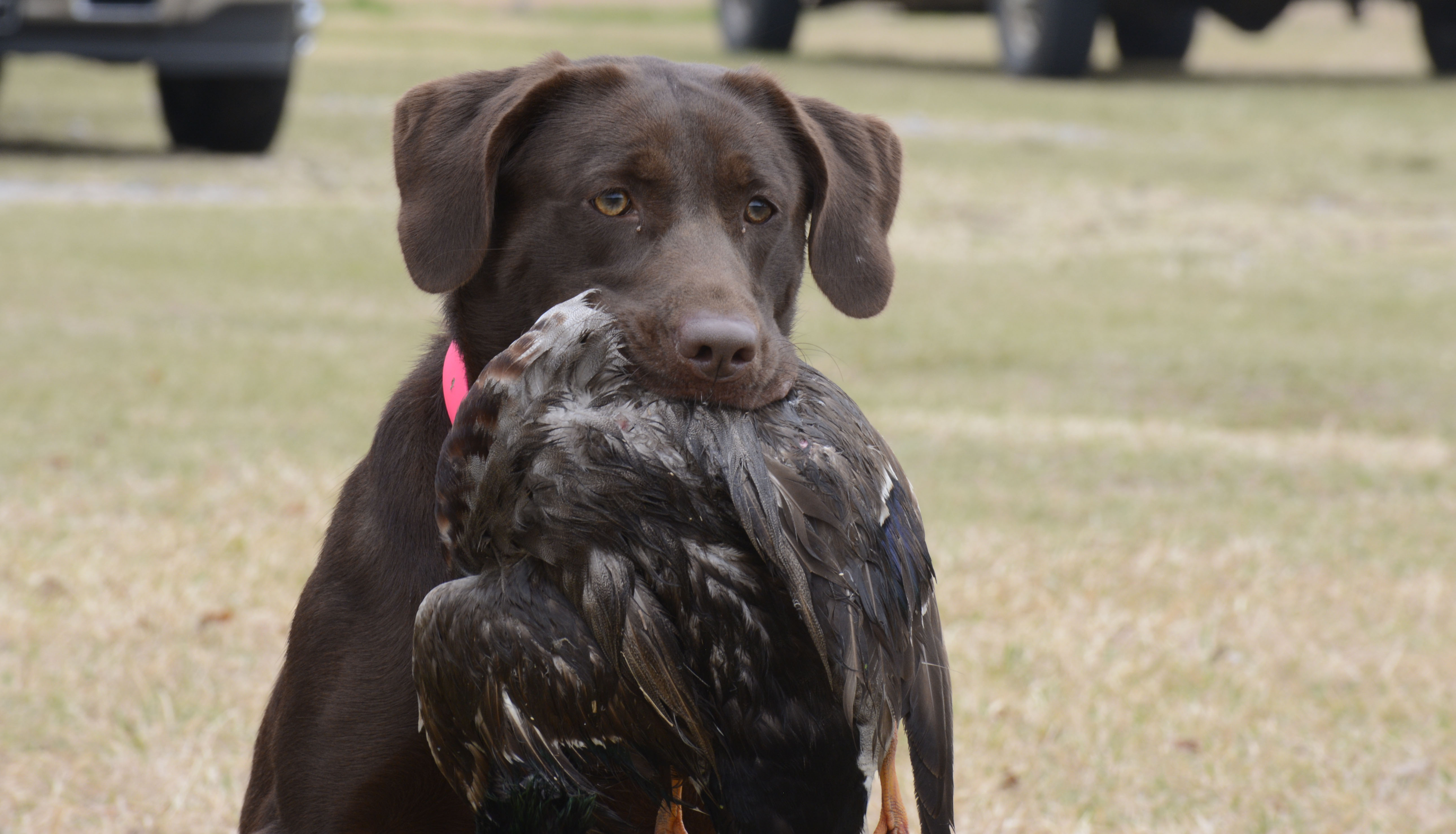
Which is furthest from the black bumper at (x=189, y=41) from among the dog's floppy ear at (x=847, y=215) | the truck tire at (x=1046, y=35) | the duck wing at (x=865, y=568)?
the duck wing at (x=865, y=568)

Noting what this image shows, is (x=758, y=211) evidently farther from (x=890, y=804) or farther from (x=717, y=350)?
(x=890, y=804)

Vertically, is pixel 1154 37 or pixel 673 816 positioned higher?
pixel 673 816

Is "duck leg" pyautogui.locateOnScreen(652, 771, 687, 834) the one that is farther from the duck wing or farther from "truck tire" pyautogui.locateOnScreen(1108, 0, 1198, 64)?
"truck tire" pyautogui.locateOnScreen(1108, 0, 1198, 64)

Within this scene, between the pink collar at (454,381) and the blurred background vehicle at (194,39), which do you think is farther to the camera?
the blurred background vehicle at (194,39)

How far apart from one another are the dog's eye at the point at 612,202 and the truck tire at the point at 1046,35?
17171mm

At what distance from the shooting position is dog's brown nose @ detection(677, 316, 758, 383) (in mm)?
2541

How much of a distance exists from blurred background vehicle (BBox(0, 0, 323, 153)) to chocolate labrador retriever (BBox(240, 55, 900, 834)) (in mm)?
9251

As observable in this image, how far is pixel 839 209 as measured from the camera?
3275mm

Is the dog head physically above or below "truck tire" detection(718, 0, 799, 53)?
above

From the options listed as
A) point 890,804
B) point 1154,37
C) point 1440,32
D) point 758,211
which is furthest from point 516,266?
point 1154,37

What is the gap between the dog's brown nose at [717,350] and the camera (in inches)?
100

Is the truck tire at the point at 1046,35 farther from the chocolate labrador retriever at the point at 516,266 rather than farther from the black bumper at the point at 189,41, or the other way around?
the chocolate labrador retriever at the point at 516,266

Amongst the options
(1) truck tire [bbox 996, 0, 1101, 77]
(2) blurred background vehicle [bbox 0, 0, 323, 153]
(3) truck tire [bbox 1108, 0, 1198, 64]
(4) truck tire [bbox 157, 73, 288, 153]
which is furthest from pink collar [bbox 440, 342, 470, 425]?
(3) truck tire [bbox 1108, 0, 1198, 64]

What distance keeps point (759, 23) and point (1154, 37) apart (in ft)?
17.7
